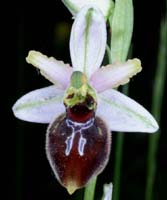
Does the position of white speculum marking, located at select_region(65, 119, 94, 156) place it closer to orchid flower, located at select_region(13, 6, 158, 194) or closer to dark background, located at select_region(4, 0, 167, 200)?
orchid flower, located at select_region(13, 6, 158, 194)

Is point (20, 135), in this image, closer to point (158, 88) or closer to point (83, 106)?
point (158, 88)

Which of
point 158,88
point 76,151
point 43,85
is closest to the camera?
point 76,151

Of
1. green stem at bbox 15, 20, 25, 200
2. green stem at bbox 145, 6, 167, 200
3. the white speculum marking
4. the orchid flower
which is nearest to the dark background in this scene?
green stem at bbox 15, 20, 25, 200

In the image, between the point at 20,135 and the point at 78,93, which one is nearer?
the point at 78,93

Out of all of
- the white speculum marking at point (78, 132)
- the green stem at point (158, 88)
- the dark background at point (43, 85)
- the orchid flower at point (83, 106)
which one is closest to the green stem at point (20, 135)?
the dark background at point (43, 85)

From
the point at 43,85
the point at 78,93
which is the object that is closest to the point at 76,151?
the point at 78,93

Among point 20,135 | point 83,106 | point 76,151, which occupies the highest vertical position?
point 83,106

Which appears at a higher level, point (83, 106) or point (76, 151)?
point (83, 106)
